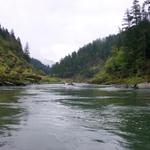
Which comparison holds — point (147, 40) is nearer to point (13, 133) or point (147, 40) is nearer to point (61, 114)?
point (61, 114)

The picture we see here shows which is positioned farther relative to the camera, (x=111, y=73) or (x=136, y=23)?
(x=111, y=73)

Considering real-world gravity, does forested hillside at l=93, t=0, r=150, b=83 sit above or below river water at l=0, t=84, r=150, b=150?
above

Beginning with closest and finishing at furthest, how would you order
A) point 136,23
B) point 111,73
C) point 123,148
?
point 123,148, point 136,23, point 111,73

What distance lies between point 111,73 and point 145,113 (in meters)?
108

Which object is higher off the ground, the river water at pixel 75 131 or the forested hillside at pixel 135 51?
the forested hillside at pixel 135 51

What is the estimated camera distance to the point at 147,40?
115062mm

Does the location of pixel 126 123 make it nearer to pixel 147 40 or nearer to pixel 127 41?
pixel 147 40

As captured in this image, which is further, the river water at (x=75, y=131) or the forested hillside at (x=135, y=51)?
the forested hillside at (x=135, y=51)

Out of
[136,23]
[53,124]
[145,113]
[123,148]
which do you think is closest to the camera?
[123,148]

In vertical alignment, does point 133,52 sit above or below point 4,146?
above

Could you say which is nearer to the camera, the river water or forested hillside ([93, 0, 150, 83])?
the river water

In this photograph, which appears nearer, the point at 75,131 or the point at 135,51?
the point at 75,131

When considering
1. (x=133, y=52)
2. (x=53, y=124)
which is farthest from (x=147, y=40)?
(x=53, y=124)

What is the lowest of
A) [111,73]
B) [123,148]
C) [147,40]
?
[123,148]
